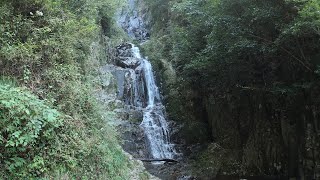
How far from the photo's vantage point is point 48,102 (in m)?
5.84

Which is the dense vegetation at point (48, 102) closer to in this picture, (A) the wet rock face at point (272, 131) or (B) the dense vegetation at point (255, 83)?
(B) the dense vegetation at point (255, 83)

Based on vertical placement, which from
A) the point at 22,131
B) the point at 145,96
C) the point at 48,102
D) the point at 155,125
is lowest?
the point at 22,131

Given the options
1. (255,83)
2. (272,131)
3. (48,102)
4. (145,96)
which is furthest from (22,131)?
(145,96)

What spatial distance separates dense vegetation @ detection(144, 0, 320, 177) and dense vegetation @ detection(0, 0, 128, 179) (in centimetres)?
501

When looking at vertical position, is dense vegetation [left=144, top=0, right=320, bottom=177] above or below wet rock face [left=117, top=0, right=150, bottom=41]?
below

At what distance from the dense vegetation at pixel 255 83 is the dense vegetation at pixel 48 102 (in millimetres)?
5010

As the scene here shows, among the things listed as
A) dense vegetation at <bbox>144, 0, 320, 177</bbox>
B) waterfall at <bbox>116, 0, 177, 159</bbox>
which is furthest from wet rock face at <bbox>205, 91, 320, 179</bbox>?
waterfall at <bbox>116, 0, 177, 159</bbox>

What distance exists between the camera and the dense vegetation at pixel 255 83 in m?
9.02

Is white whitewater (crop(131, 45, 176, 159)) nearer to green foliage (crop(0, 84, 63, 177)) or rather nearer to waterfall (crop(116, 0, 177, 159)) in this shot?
waterfall (crop(116, 0, 177, 159))

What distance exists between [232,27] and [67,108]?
19.8 feet

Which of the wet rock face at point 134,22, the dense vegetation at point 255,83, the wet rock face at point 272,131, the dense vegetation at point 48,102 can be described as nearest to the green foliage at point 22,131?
the dense vegetation at point 48,102

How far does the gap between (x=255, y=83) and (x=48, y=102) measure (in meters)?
8.60

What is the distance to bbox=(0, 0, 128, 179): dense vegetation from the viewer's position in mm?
4910

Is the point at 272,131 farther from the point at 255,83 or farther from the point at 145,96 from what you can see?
the point at 145,96
